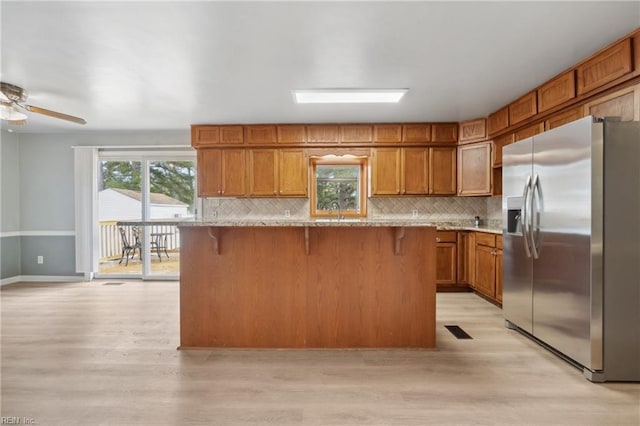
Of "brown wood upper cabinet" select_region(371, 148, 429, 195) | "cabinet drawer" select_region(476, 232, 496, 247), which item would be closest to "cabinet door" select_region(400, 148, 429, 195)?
"brown wood upper cabinet" select_region(371, 148, 429, 195)

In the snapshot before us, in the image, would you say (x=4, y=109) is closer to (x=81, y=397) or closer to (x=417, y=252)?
(x=81, y=397)

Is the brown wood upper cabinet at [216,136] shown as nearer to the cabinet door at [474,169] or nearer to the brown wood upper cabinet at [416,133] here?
the brown wood upper cabinet at [416,133]

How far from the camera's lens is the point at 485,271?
4.31 meters

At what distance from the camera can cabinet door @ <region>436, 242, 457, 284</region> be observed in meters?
A: 4.83

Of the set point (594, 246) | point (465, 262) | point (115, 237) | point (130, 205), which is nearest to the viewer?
point (594, 246)

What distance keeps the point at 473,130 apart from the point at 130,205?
5.60m

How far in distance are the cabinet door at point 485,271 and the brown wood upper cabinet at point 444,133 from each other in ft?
5.23

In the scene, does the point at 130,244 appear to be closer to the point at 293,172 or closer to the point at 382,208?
the point at 293,172

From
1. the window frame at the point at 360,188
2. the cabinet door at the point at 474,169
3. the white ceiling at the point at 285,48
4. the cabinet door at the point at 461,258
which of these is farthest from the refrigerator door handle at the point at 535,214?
the window frame at the point at 360,188

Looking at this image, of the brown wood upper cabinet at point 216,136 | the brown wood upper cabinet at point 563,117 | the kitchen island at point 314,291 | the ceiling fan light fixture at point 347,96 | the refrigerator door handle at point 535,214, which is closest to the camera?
the refrigerator door handle at point 535,214

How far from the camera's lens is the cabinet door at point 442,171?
498 centimetres

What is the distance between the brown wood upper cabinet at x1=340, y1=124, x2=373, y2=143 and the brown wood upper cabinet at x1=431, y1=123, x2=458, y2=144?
3.04 ft

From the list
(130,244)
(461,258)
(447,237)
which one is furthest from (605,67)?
(130,244)

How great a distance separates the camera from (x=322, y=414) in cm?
195
